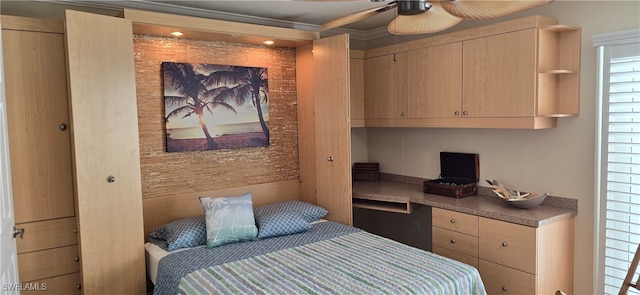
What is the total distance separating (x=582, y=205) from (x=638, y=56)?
3.40ft

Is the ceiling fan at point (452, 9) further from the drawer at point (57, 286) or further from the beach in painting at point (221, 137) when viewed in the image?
the drawer at point (57, 286)

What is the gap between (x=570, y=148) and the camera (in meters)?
3.04

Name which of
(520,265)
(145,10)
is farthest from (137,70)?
(520,265)

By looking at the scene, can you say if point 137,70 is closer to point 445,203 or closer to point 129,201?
point 129,201

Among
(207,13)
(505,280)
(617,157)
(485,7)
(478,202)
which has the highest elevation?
(207,13)

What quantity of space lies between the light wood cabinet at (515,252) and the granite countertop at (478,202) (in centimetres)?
5

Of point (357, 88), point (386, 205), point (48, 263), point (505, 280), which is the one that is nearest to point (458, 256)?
point (505, 280)

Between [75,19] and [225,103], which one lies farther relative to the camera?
[225,103]

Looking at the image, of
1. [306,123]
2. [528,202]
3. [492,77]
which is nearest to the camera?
[528,202]

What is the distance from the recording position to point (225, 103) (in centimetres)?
362

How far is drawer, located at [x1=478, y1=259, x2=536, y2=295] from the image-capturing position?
2818 mm

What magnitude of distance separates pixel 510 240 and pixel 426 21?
5.50 feet

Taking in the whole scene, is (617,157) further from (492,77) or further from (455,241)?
(455,241)

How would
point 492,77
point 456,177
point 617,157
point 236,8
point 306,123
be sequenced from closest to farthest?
point 617,157 < point 492,77 < point 236,8 < point 456,177 < point 306,123
